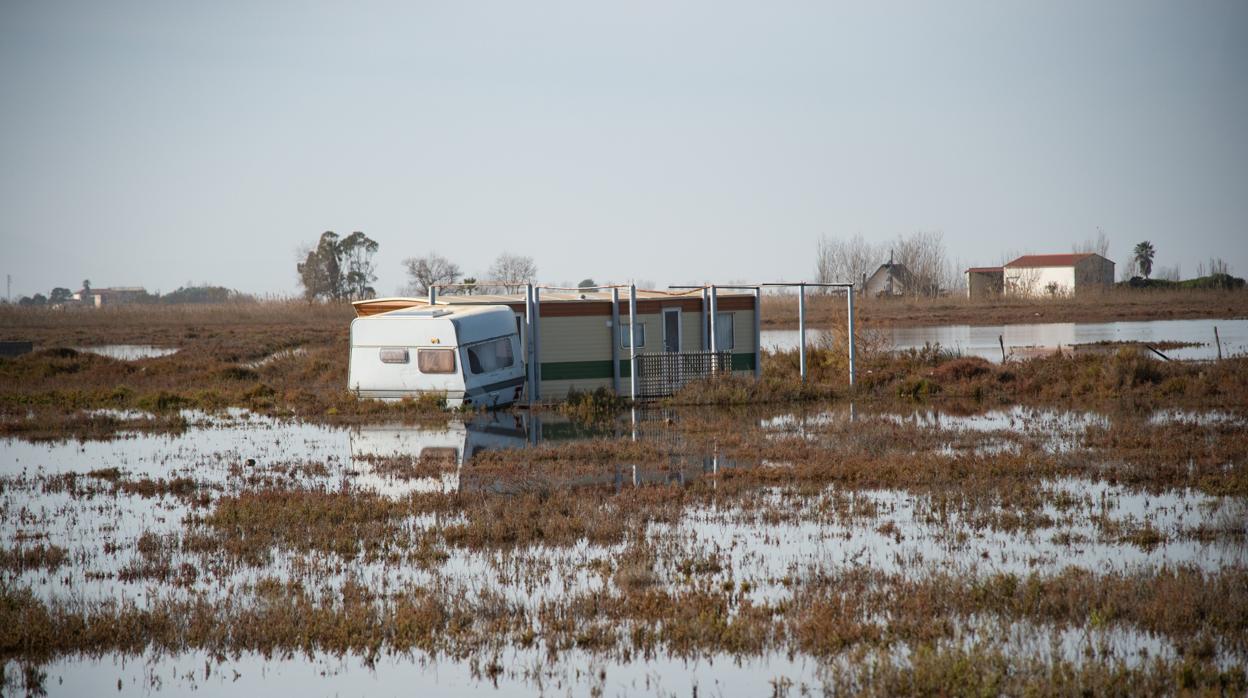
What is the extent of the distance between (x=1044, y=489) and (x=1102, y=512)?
4.76 feet

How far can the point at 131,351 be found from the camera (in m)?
48.2

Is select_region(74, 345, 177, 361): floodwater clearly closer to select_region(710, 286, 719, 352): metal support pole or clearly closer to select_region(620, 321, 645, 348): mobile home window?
select_region(620, 321, 645, 348): mobile home window

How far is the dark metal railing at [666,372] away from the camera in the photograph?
26.6 m

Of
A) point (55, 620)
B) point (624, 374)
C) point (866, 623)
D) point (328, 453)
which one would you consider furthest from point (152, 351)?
point (866, 623)

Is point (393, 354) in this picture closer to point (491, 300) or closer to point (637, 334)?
point (491, 300)

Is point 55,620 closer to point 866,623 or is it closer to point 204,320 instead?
point 866,623

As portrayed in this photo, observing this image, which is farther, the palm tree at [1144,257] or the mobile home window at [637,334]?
the palm tree at [1144,257]

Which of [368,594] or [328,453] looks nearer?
[368,594]

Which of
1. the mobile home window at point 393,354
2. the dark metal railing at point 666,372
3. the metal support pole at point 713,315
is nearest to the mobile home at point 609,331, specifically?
the metal support pole at point 713,315

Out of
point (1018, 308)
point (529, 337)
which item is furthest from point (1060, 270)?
point (529, 337)

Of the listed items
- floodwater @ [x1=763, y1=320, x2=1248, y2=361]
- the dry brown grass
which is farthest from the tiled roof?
floodwater @ [x1=763, y1=320, x2=1248, y2=361]

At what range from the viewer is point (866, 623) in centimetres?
863

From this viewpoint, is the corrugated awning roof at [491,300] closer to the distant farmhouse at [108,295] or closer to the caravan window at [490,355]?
the caravan window at [490,355]

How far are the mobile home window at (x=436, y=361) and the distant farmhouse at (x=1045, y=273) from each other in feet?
285
